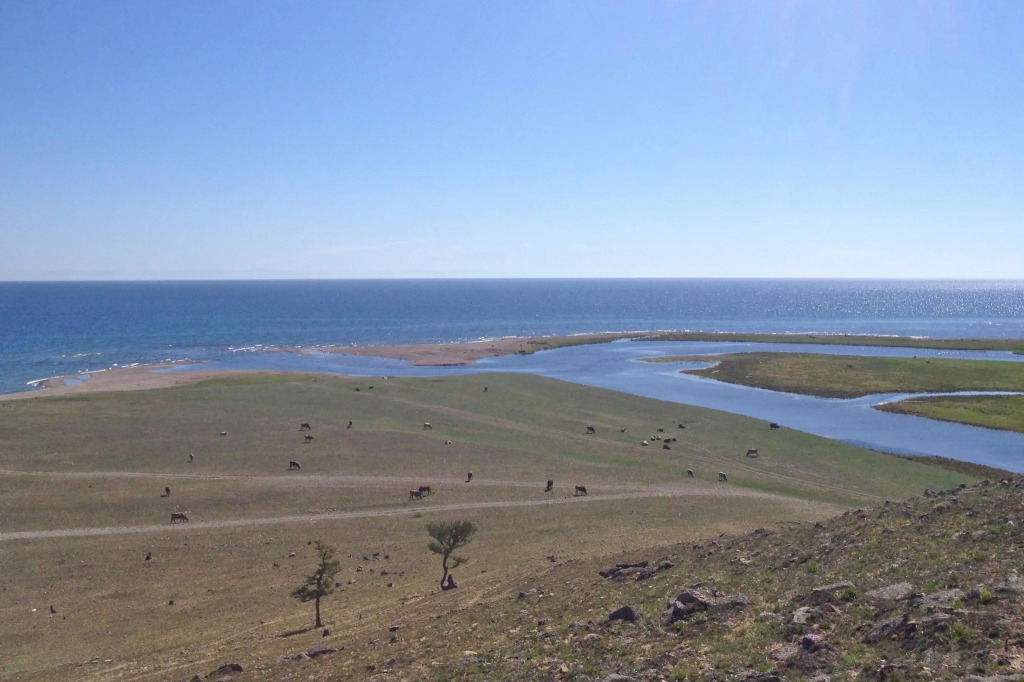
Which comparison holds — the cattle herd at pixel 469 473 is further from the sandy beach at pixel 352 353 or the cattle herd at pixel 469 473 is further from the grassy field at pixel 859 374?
the sandy beach at pixel 352 353

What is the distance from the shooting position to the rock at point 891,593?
598 inches

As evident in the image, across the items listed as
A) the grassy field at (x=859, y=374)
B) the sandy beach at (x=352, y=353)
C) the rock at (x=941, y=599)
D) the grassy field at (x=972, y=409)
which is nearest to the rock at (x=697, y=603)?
the rock at (x=941, y=599)

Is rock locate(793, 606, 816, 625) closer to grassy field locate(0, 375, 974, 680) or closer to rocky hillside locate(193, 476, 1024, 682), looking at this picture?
rocky hillside locate(193, 476, 1024, 682)

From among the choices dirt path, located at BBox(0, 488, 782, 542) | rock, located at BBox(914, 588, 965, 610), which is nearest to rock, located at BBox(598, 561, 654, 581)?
rock, located at BBox(914, 588, 965, 610)

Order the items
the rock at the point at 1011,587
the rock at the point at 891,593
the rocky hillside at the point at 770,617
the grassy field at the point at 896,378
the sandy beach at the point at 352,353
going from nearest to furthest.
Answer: the rocky hillside at the point at 770,617 → the rock at the point at 1011,587 → the rock at the point at 891,593 → the grassy field at the point at 896,378 → the sandy beach at the point at 352,353

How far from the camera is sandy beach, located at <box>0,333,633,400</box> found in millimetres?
85312

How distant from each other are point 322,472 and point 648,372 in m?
66.4

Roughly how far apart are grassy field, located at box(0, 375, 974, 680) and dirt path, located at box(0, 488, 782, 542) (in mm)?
169

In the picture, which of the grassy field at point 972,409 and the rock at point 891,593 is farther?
the grassy field at point 972,409

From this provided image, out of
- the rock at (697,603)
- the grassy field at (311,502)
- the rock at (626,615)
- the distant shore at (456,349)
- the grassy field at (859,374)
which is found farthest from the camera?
the grassy field at (859,374)

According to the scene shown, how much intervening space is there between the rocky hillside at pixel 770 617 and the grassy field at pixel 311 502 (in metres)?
2.04

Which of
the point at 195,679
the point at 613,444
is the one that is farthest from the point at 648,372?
the point at 195,679

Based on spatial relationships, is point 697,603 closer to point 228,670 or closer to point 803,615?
point 803,615

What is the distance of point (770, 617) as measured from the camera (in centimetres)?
1560
